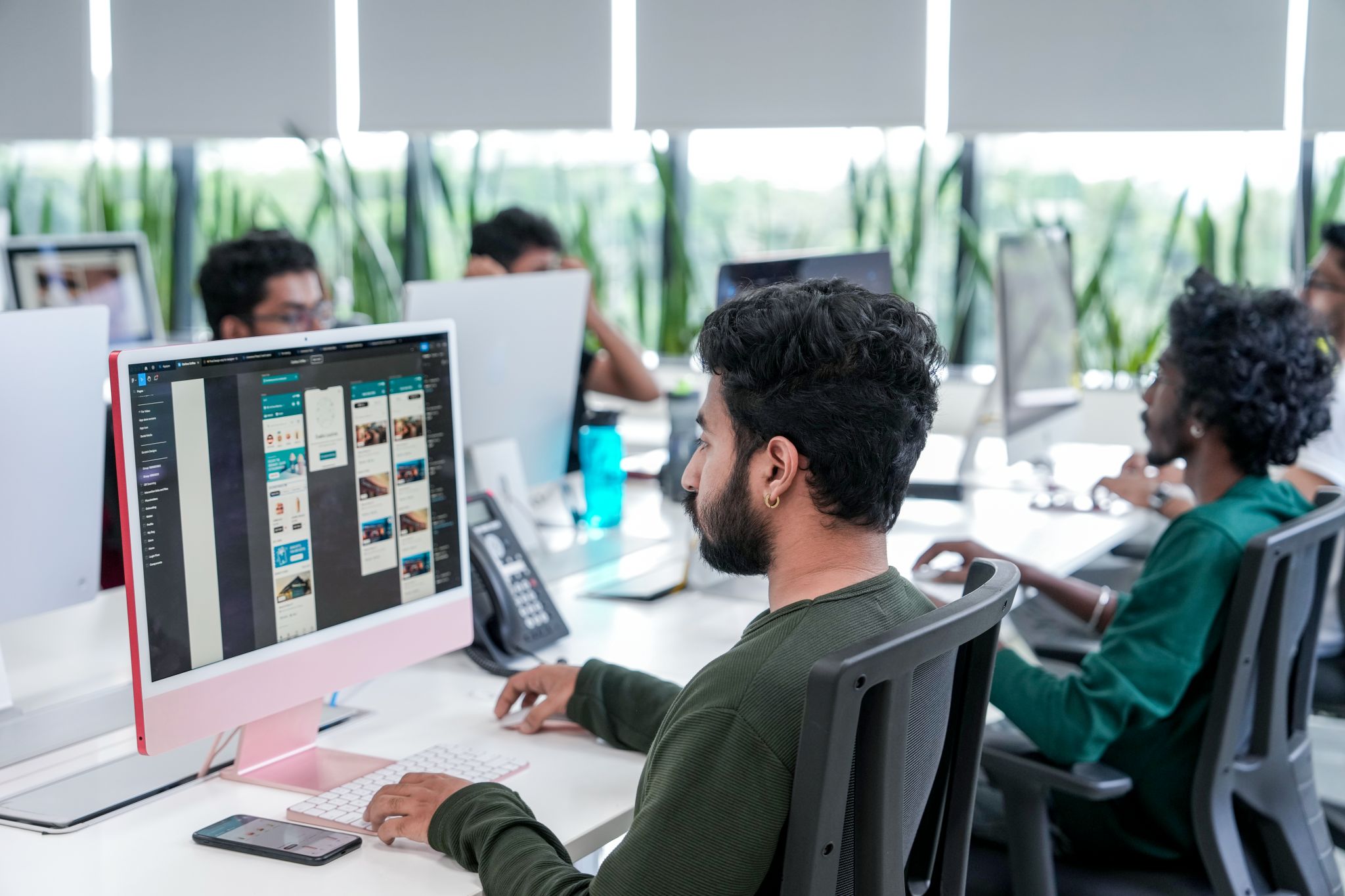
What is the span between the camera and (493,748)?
4.85ft

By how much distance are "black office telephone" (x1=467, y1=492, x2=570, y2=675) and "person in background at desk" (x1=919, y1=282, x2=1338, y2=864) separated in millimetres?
645

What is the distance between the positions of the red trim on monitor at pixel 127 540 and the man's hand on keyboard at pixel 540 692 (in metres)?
0.46

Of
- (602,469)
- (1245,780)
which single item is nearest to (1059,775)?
(1245,780)

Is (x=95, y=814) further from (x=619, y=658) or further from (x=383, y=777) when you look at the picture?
(x=619, y=658)

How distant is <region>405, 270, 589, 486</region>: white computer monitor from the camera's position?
2.16 meters

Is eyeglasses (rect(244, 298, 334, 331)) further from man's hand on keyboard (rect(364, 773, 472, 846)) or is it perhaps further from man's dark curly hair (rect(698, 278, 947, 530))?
man's dark curly hair (rect(698, 278, 947, 530))

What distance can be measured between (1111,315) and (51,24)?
4.92m

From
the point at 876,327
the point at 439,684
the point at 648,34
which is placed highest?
the point at 648,34

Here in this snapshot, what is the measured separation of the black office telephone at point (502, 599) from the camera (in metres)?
1.81

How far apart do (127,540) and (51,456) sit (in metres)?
0.47

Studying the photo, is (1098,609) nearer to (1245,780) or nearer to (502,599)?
(1245,780)

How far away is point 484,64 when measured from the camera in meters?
5.20

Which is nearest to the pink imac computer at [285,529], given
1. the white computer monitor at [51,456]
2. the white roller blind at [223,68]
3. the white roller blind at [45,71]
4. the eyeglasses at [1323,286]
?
the white computer monitor at [51,456]

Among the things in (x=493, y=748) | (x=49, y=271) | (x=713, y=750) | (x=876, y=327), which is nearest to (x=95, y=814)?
(x=493, y=748)
